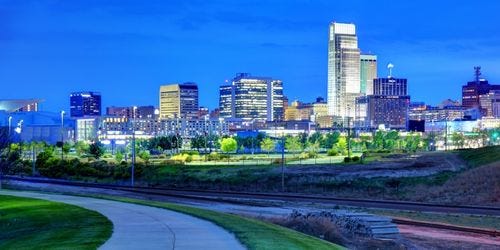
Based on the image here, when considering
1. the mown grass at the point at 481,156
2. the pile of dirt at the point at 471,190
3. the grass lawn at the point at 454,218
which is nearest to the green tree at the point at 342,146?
the mown grass at the point at 481,156

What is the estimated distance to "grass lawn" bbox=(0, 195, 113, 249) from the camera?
2041 centimetres

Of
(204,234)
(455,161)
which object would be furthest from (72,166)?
(204,234)

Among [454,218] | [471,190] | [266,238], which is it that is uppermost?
[266,238]

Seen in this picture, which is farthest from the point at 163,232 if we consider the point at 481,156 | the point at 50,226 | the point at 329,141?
the point at 329,141

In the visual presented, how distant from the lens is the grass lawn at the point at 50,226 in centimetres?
2041

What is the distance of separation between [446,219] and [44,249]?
29.1 metres

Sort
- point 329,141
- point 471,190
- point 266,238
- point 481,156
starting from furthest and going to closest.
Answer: point 329,141, point 481,156, point 471,190, point 266,238

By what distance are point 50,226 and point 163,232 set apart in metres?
6.43

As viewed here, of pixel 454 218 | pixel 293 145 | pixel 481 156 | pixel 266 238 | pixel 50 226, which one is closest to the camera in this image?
pixel 266 238

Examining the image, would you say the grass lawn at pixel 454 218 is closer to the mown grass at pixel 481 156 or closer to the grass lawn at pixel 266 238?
the grass lawn at pixel 266 238

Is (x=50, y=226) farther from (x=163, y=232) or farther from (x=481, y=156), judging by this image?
(x=481, y=156)

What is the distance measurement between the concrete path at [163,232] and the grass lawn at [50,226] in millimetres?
533

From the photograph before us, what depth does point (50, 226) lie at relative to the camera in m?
26.2

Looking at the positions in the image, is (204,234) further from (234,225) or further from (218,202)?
(218,202)
